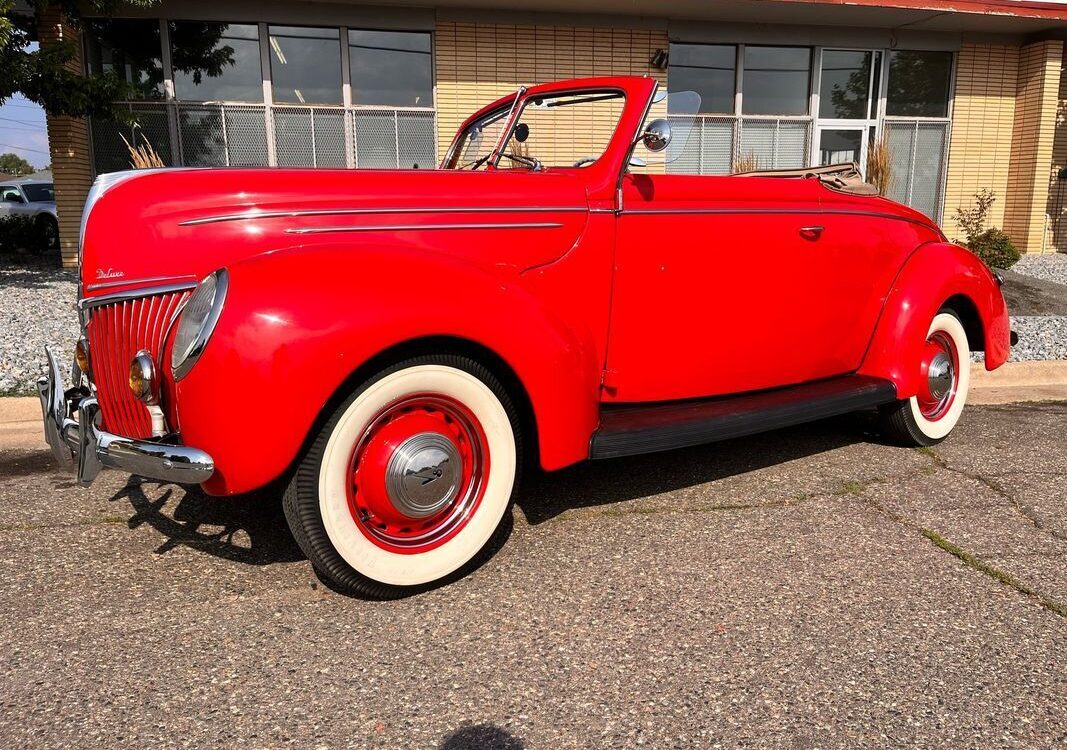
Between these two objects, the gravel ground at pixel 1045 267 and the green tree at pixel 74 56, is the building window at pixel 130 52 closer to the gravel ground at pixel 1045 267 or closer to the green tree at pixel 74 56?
the green tree at pixel 74 56

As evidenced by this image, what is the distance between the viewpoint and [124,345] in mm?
2438

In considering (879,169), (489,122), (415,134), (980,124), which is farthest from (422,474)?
(980,124)

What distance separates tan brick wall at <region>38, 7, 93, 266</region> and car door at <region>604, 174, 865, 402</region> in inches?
339

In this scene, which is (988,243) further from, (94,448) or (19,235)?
(19,235)

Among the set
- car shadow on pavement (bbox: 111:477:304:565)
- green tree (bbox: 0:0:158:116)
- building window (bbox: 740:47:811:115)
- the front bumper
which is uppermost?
building window (bbox: 740:47:811:115)

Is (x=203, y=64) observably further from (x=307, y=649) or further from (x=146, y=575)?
(x=307, y=649)

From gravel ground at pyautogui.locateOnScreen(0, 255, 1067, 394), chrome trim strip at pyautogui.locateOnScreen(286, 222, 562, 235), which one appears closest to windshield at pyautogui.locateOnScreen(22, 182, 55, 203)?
gravel ground at pyautogui.locateOnScreen(0, 255, 1067, 394)

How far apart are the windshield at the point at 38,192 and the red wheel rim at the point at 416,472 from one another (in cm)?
1762

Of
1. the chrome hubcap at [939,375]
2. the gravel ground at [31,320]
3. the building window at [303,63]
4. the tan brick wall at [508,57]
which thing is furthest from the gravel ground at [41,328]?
the tan brick wall at [508,57]

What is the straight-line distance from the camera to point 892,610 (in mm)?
2344

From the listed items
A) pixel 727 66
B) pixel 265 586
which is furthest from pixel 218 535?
pixel 727 66

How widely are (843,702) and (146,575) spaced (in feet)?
7.24

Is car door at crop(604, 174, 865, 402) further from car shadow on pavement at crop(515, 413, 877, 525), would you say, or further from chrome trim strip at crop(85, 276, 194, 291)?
chrome trim strip at crop(85, 276, 194, 291)

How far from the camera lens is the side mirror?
290 centimetres
